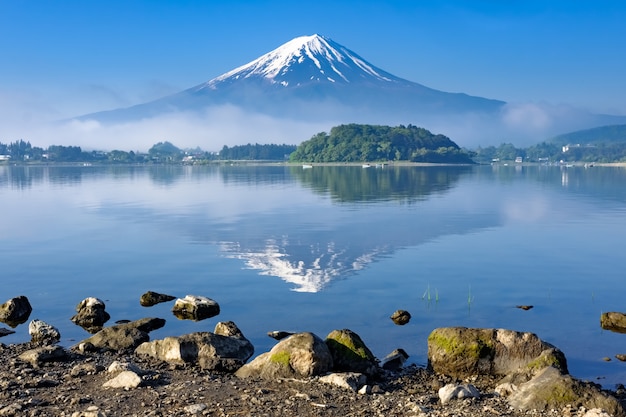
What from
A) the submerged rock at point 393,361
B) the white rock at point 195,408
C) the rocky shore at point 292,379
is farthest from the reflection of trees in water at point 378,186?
the white rock at point 195,408

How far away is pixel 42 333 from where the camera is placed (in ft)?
47.0

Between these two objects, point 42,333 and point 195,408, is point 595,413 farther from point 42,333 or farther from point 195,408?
point 42,333

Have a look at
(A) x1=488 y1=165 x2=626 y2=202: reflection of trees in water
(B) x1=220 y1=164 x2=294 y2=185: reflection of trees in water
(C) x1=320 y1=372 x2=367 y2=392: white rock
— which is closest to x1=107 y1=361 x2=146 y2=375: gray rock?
(C) x1=320 y1=372 x2=367 y2=392: white rock

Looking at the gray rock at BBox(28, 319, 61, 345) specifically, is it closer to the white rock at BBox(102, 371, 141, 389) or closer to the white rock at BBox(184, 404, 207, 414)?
the white rock at BBox(102, 371, 141, 389)

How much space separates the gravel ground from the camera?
942 centimetres

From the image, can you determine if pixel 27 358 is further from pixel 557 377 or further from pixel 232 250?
pixel 232 250

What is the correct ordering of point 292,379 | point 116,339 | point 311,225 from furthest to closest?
point 311,225 → point 116,339 → point 292,379

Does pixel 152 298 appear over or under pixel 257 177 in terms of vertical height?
under

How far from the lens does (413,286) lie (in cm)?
1969

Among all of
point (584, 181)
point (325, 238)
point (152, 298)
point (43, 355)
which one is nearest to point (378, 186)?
point (584, 181)

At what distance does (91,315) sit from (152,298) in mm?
2160

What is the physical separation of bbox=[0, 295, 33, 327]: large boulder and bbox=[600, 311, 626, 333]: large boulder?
1339 centimetres

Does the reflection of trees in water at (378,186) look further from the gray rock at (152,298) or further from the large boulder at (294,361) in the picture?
the large boulder at (294,361)

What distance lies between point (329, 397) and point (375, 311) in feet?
21.9
